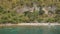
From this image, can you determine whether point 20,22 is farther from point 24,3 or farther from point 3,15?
point 24,3

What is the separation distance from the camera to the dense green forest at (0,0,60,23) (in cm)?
4769

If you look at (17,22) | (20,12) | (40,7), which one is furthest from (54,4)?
(17,22)

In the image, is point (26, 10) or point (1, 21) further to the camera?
point (26, 10)

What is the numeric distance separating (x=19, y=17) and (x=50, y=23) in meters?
6.25

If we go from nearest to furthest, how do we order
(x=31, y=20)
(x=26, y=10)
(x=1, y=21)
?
(x=1, y=21), (x=31, y=20), (x=26, y=10)

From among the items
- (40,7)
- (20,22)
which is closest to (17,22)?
(20,22)

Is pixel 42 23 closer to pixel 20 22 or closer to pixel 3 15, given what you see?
pixel 20 22

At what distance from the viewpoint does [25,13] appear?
5144cm

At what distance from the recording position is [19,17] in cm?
4891

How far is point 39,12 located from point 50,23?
5.59 metres

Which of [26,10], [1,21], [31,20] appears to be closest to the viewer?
[1,21]

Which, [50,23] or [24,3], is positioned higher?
[24,3]

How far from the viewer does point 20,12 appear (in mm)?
51375

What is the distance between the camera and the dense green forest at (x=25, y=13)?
47688 millimetres
